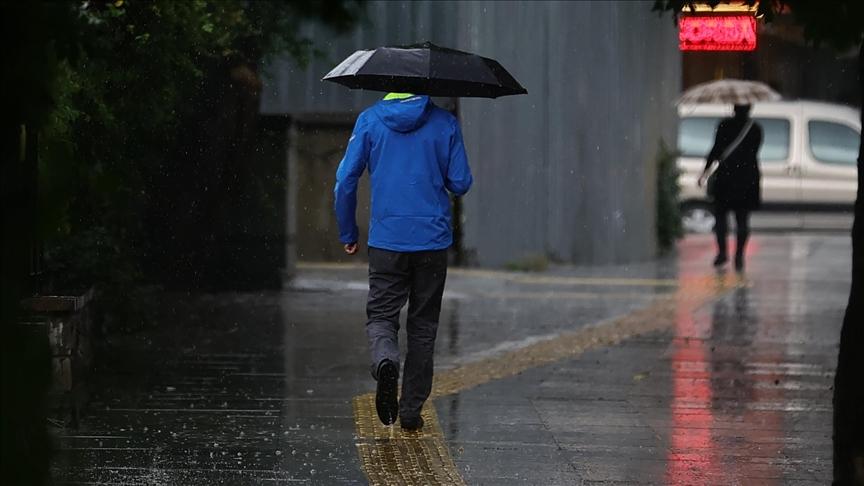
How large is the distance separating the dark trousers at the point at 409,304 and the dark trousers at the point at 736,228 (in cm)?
878

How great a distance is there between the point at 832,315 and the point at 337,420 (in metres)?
5.91

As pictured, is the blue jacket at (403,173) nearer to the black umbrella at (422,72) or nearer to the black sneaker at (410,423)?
the black umbrella at (422,72)

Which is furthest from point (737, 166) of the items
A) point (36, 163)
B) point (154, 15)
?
point (36, 163)

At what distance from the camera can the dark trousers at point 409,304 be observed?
696 centimetres

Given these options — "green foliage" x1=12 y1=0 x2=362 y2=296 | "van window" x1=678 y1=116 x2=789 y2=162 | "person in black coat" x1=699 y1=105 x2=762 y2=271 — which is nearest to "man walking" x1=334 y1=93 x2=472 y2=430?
"green foliage" x1=12 y1=0 x2=362 y2=296

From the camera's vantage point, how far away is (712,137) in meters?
20.9

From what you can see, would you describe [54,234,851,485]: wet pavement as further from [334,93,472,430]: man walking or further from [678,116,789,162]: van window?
[678,116,789,162]: van window

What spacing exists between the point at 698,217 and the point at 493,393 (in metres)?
13.3

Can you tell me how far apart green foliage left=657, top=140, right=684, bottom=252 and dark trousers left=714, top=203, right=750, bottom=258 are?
62.7 inches

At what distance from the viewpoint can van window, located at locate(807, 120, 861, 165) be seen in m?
20.6

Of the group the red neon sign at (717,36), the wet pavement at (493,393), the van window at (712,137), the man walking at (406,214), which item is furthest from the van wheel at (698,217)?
the man walking at (406,214)

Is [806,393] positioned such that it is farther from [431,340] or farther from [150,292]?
[150,292]

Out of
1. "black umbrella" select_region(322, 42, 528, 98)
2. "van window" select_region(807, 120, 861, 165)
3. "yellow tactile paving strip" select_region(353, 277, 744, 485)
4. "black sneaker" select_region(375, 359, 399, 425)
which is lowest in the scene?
"yellow tactile paving strip" select_region(353, 277, 744, 485)

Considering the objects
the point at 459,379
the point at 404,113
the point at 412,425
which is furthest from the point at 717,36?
Answer: the point at 412,425
